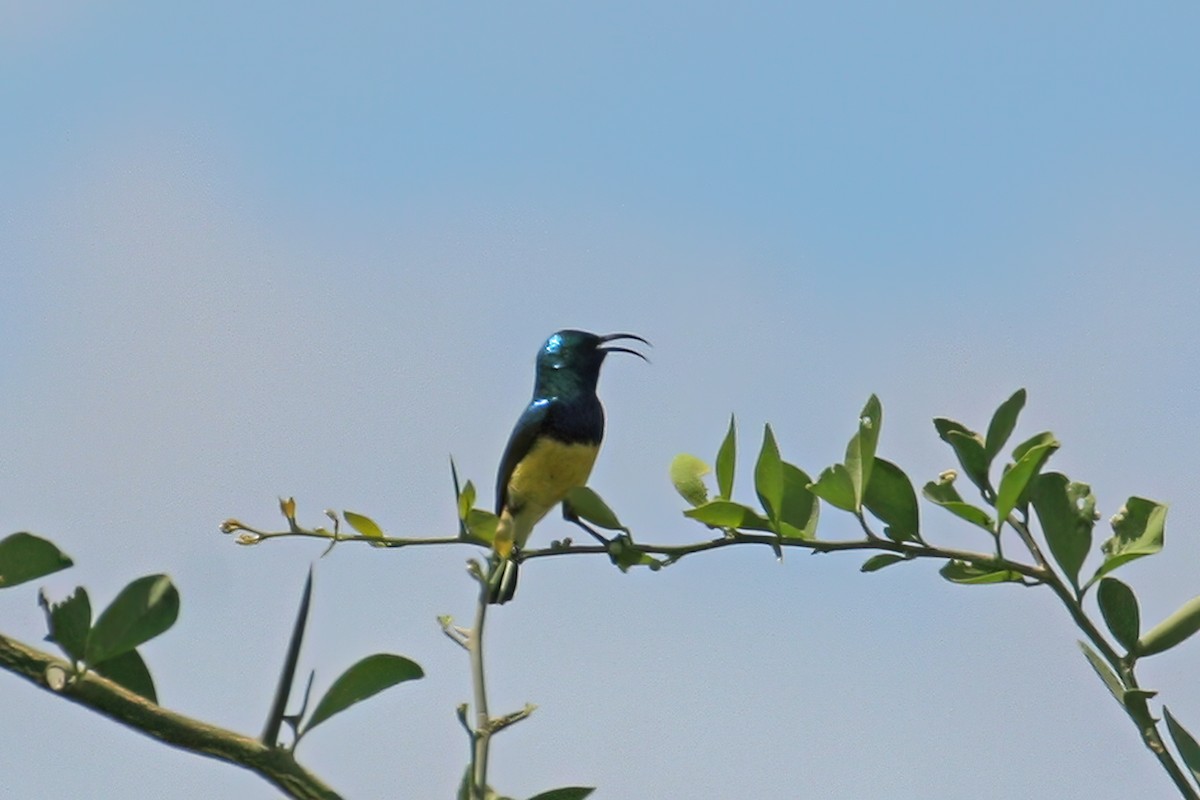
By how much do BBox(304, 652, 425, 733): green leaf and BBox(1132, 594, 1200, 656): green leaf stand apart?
2.21ft

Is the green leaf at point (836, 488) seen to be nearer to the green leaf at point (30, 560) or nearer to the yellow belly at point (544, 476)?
the green leaf at point (30, 560)

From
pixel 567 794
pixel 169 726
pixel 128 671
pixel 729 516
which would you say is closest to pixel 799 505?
pixel 729 516

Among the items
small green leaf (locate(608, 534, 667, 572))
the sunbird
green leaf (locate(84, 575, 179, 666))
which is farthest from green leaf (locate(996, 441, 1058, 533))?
the sunbird

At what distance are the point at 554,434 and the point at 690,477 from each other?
254 centimetres

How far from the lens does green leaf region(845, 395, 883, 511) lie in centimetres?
149

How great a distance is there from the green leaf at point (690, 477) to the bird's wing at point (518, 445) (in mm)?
2521

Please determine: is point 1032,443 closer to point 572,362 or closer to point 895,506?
point 895,506

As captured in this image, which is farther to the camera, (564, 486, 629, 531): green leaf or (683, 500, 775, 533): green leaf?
(564, 486, 629, 531): green leaf

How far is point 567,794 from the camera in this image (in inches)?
37.4

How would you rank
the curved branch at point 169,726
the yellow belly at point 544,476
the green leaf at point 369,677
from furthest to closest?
1. the yellow belly at point 544,476
2. the green leaf at point 369,677
3. the curved branch at point 169,726

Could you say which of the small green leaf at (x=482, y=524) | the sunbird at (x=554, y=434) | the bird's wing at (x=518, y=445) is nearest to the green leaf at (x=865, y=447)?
the small green leaf at (x=482, y=524)

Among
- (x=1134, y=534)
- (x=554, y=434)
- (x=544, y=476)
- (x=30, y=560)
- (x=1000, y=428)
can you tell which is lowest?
(x=30, y=560)

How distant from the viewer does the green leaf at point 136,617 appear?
850 mm

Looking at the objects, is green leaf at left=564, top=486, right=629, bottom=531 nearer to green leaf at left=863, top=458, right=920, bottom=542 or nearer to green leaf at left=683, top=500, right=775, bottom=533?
green leaf at left=683, top=500, right=775, bottom=533
